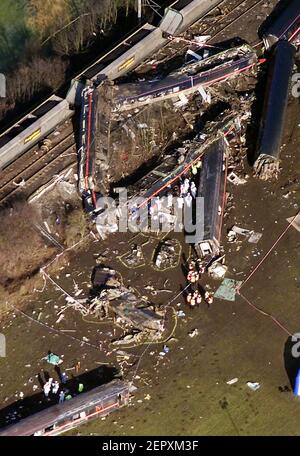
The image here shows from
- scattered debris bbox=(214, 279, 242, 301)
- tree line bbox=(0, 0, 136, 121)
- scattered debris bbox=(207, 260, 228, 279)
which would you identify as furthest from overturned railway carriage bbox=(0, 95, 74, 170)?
scattered debris bbox=(214, 279, 242, 301)

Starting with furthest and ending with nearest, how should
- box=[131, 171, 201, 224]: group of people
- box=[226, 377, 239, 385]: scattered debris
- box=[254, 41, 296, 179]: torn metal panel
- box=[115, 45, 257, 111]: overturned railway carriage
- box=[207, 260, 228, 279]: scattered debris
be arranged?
box=[115, 45, 257, 111]: overturned railway carriage, box=[254, 41, 296, 179]: torn metal panel, box=[131, 171, 201, 224]: group of people, box=[207, 260, 228, 279]: scattered debris, box=[226, 377, 239, 385]: scattered debris

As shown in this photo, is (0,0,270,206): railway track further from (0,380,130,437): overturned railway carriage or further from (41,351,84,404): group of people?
(0,380,130,437): overturned railway carriage

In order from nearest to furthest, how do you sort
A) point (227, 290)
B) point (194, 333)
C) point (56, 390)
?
point (56, 390)
point (194, 333)
point (227, 290)

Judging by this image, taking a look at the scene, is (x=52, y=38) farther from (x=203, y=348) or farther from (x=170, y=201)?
(x=203, y=348)

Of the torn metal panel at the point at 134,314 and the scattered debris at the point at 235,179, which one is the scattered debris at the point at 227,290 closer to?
the torn metal panel at the point at 134,314

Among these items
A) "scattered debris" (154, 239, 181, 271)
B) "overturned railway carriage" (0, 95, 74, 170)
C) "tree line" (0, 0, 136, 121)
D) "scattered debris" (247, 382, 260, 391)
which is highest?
"tree line" (0, 0, 136, 121)

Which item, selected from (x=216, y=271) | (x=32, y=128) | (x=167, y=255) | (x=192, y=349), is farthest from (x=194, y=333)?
(x=32, y=128)

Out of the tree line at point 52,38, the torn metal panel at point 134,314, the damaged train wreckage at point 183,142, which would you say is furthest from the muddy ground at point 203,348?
the tree line at point 52,38
